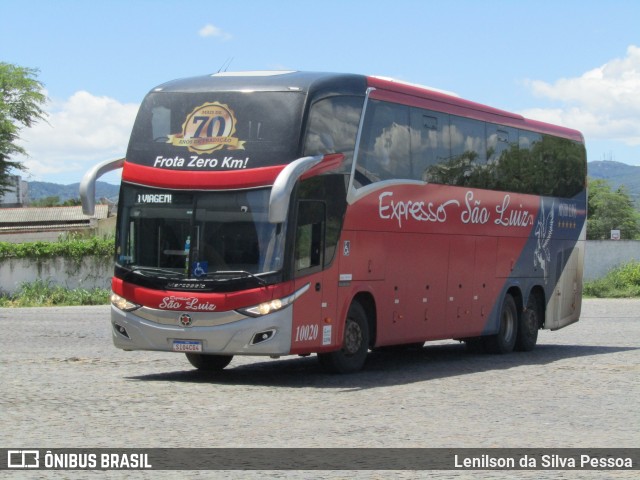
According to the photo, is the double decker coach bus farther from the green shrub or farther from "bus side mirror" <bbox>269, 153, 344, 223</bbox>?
the green shrub

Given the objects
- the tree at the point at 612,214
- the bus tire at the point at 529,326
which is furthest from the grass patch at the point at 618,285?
the tree at the point at 612,214

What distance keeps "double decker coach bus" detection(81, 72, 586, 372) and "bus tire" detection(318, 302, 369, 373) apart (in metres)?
0.03

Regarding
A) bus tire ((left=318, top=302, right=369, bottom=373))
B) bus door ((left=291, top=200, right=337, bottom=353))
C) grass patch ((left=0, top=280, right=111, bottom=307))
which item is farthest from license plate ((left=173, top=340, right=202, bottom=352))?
grass patch ((left=0, top=280, right=111, bottom=307))

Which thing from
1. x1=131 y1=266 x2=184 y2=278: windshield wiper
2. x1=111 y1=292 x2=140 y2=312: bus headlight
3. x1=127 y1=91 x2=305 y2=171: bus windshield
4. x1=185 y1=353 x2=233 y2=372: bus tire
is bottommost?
x1=185 y1=353 x2=233 y2=372: bus tire

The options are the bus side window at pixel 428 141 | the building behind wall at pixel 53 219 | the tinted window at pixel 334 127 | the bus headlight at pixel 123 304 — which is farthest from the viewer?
the building behind wall at pixel 53 219

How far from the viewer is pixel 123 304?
1638cm

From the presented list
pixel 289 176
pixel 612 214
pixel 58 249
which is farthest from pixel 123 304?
pixel 612 214

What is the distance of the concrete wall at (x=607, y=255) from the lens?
229 feet

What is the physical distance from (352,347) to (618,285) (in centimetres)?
4794

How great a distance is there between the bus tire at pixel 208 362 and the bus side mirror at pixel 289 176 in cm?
329

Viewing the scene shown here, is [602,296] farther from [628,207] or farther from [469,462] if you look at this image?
[628,207]

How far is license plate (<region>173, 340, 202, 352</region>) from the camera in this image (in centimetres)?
1578

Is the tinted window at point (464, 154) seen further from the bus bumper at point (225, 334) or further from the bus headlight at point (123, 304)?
the bus headlight at point (123, 304)

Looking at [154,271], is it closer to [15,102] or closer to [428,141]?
[428,141]
